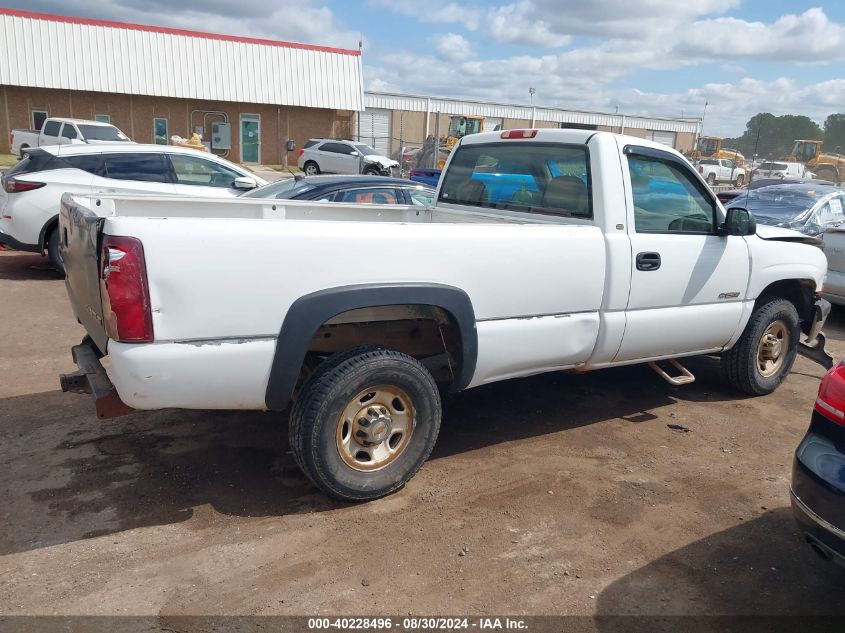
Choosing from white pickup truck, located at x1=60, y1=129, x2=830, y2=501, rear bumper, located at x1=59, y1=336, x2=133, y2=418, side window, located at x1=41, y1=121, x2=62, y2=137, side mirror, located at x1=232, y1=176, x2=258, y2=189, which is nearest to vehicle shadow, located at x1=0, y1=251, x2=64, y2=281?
side mirror, located at x1=232, y1=176, x2=258, y2=189

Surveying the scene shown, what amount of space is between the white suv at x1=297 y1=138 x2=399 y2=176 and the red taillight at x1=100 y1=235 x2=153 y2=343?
2390 cm

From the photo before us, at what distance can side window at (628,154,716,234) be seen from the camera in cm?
454

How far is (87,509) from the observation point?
11.7ft

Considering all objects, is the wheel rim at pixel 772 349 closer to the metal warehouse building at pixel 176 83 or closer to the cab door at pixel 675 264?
the cab door at pixel 675 264

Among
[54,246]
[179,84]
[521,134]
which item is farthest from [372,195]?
[179,84]

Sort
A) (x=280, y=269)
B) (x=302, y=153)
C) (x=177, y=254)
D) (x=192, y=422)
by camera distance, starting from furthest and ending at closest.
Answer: (x=302, y=153), (x=192, y=422), (x=280, y=269), (x=177, y=254)

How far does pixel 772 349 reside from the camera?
5719mm

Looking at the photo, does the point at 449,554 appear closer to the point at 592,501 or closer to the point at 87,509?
the point at 592,501

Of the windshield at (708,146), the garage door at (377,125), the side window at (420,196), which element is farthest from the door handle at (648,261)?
the windshield at (708,146)

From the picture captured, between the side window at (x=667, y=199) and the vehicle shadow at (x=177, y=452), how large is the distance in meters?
1.52

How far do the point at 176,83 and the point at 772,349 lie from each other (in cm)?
3113

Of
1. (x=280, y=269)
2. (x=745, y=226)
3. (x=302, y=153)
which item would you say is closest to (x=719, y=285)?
(x=745, y=226)

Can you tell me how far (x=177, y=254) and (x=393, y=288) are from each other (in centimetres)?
106

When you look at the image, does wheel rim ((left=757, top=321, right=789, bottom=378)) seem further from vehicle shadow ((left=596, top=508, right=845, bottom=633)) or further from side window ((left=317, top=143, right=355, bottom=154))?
side window ((left=317, top=143, right=355, bottom=154))
